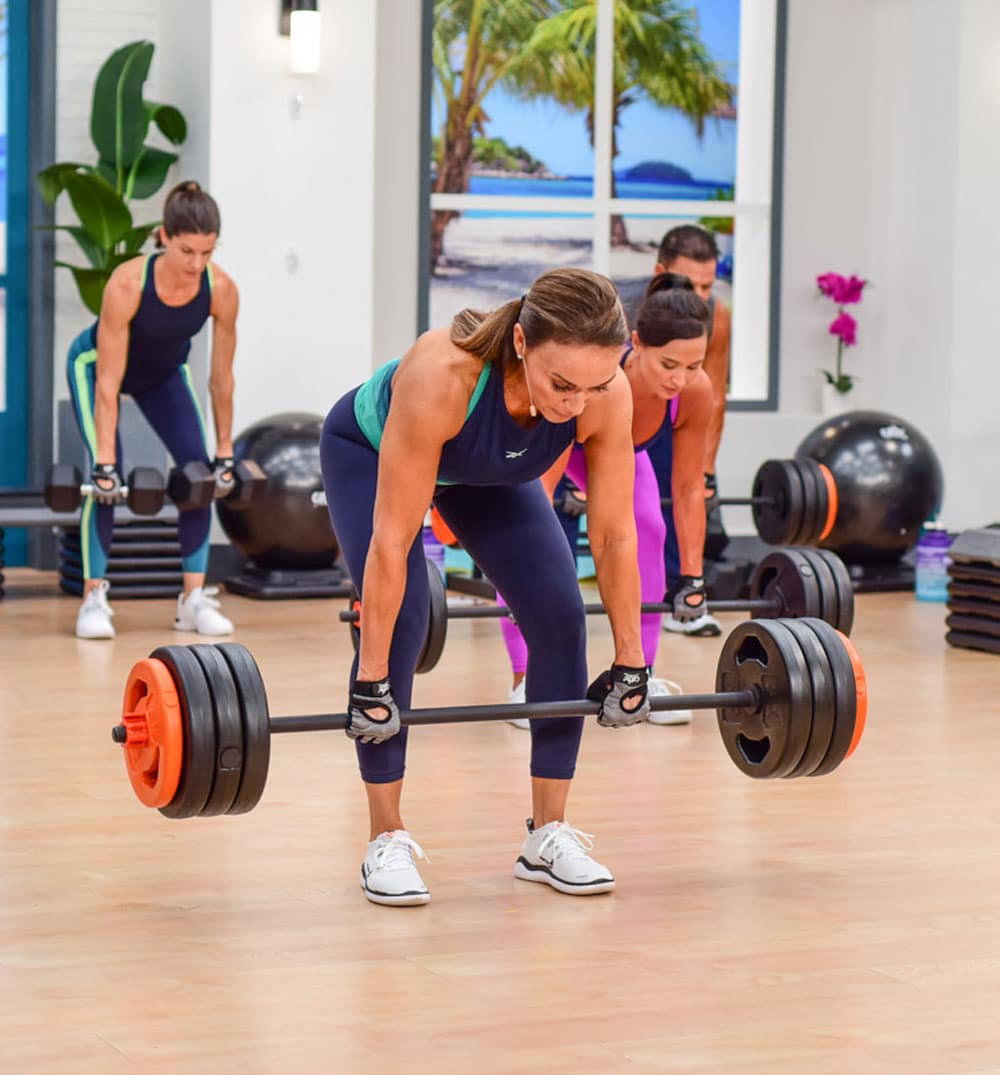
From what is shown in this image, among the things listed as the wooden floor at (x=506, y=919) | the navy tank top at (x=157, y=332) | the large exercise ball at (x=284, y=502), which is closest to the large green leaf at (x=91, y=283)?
the large exercise ball at (x=284, y=502)

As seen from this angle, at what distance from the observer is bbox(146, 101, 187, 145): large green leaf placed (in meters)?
6.65

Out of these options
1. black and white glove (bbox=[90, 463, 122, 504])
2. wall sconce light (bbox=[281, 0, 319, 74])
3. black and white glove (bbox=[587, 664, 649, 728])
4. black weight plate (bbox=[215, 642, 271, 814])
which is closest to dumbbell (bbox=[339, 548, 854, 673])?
black and white glove (bbox=[587, 664, 649, 728])

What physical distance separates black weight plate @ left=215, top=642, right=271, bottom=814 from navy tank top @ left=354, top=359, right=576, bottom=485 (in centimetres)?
41

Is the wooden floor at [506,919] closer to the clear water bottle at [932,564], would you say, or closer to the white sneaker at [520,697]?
the white sneaker at [520,697]

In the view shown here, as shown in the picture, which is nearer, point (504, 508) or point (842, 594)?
point (504, 508)

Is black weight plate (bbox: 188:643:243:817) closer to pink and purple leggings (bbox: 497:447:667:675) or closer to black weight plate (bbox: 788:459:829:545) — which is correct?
pink and purple leggings (bbox: 497:447:667:675)

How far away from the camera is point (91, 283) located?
664cm

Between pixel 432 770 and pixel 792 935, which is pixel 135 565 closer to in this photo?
pixel 432 770

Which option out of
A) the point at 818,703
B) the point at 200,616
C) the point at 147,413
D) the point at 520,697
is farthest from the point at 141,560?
the point at 818,703

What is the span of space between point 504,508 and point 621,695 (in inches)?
14.1

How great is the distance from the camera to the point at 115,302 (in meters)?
5.28

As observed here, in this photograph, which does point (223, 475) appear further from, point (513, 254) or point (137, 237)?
point (513, 254)

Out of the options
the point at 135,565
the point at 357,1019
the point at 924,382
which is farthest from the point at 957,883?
the point at 924,382

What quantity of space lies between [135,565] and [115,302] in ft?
4.77
